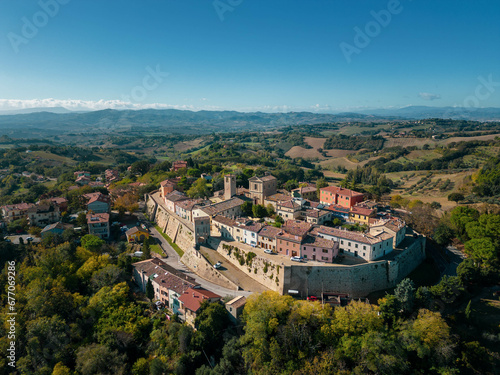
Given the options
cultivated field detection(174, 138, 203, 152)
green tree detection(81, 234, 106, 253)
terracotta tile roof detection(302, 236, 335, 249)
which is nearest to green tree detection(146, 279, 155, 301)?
green tree detection(81, 234, 106, 253)

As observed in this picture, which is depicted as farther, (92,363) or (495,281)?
(495,281)

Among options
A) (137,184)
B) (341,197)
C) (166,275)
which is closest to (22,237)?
(166,275)

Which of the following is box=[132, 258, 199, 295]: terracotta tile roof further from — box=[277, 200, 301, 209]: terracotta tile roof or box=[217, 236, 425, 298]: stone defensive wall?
box=[277, 200, 301, 209]: terracotta tile roof

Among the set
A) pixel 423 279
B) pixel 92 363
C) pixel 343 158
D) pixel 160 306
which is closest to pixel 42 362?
pixel 92 363

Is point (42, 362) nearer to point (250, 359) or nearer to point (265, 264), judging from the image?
point (250, 359)

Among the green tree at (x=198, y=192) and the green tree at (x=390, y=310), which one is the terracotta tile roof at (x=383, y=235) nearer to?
the green tree at (x=390, y=310)

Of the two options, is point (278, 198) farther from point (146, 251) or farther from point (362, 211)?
point (146, 251)
